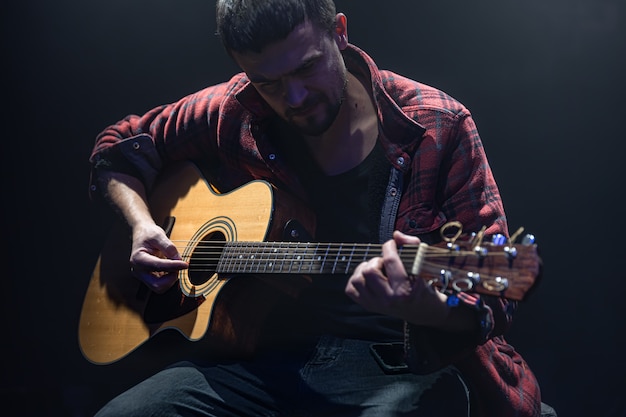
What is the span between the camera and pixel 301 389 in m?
1.45

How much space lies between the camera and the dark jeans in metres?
1.34

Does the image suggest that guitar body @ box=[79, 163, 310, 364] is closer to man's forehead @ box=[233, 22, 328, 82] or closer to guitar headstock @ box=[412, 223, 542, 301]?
man's forehead @ box=[233, 22, 328, 82]

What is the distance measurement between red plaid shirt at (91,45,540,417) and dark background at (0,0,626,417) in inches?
14.8

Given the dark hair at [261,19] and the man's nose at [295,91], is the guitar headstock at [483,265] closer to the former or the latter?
the man's nose at [295,91]

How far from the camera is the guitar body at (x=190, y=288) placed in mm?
1481

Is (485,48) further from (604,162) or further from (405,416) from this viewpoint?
(405,416)

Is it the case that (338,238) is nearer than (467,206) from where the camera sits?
No

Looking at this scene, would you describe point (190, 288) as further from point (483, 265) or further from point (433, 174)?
point (483, 265)

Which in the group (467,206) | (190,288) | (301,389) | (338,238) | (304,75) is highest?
(304,75)

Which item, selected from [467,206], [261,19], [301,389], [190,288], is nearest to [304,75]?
[261,19]

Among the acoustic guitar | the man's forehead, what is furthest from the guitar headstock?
the man's forehead

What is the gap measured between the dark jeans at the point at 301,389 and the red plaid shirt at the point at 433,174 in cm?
11

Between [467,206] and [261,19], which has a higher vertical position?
[261,19]

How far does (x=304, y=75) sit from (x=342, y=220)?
16.2 inches
